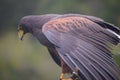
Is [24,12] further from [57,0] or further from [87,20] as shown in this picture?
[87,20]

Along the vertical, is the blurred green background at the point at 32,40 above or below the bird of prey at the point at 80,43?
below

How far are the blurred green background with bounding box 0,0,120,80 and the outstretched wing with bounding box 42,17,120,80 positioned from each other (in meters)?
4.56

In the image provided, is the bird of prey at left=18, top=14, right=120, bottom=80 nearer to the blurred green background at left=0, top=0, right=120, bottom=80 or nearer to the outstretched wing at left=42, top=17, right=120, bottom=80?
the outstretched wing at left=42, top=17, right=120, bottom=80

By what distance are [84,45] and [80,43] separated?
2.4 inches

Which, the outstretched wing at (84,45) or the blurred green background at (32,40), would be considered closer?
the outstretched wing at (84,45)

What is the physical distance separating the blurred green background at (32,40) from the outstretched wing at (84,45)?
4.56 meters

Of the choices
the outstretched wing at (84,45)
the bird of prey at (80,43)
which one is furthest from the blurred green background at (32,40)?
the outstretched wing at (84,45)

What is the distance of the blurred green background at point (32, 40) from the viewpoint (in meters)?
12.9

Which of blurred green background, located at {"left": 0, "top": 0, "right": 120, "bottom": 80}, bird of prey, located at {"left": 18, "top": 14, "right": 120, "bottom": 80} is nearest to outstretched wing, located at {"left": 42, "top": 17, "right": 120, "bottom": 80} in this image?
bird of prey, located at {"left": 18, "top": 14, "right": 120, "bottom": 80}

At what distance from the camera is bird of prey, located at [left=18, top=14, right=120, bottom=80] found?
698 centimetres

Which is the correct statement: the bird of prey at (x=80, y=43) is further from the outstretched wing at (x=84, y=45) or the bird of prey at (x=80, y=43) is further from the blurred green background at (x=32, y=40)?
the blurred green background at (x=32, y=40)

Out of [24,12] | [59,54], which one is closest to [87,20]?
[59,54]

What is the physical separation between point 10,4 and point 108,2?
6.81 feet

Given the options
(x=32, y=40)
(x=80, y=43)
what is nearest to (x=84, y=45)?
(x=80, y=43)
